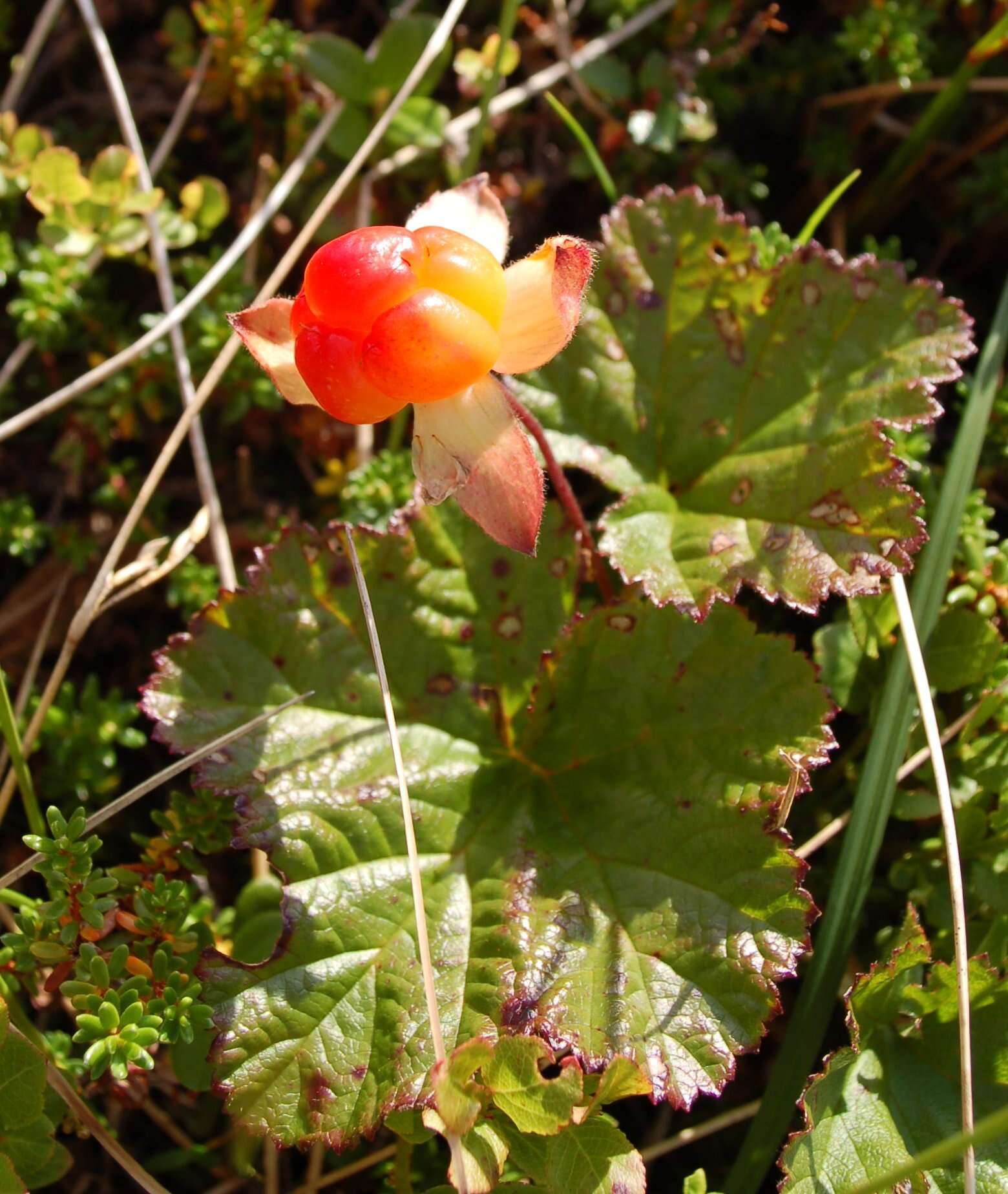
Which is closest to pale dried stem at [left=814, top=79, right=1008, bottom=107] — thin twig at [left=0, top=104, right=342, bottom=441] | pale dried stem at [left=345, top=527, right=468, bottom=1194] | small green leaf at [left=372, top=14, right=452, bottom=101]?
small green leaf at [left=372, top=14, right=452, bottom=101]

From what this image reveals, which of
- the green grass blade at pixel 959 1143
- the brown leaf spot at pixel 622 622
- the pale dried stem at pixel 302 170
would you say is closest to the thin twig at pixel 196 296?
the pale dried stem at pixel 302 170

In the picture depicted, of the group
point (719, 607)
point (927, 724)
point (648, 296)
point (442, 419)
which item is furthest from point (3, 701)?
point (927, 724)

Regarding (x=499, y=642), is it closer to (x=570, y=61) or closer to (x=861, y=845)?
(x=861, y=845)

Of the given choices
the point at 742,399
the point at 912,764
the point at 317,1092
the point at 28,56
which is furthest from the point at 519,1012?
the point at 28,56

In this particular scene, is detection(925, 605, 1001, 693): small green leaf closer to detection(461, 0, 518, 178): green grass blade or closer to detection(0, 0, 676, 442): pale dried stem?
detection(461, 0, 518, 178): green grass blade

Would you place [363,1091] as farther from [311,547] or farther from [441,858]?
[311,547]

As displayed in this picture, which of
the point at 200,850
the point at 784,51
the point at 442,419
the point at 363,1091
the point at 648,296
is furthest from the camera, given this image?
the point at 784,51
